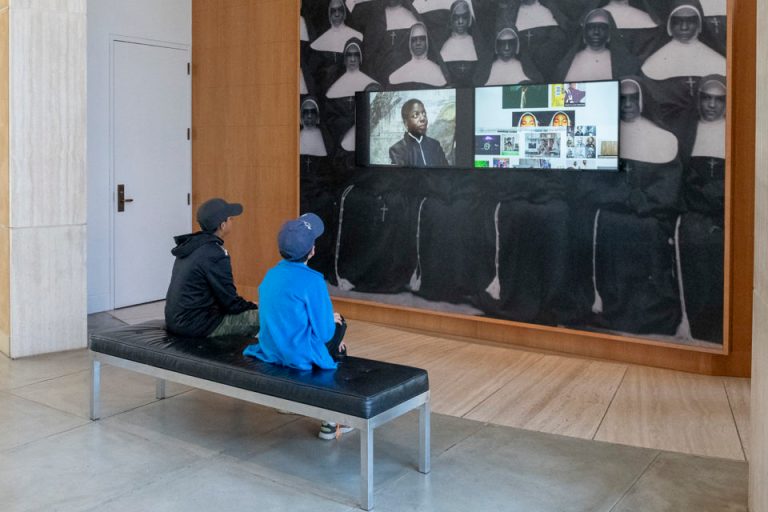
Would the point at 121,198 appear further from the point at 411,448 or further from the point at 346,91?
the point at 411,448

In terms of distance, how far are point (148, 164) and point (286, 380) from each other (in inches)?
190

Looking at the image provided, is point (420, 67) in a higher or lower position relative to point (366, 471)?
higher

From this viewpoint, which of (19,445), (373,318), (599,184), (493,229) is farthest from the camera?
(373,318)

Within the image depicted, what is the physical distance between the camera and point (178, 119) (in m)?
7.97

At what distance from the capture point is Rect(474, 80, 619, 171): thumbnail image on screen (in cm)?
559

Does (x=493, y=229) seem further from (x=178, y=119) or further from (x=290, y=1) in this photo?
(x=178, y=119)

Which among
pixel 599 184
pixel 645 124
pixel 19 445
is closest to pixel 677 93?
pixel 645 124

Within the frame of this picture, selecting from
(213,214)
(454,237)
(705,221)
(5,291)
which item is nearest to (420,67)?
(454,237)

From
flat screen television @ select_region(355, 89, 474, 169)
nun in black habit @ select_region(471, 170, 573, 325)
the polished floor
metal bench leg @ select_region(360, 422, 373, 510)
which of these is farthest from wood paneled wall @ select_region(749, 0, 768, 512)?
flat screen television @ select_region(355, 89, 474, 169)

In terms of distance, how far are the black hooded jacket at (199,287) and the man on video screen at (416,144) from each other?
254 cm

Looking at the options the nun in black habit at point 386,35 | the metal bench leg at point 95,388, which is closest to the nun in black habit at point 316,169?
the nun in black habit at point 386,35

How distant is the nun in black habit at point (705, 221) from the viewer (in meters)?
5.24

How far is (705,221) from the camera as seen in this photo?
209 inches

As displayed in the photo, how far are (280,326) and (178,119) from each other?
488 centimetres
